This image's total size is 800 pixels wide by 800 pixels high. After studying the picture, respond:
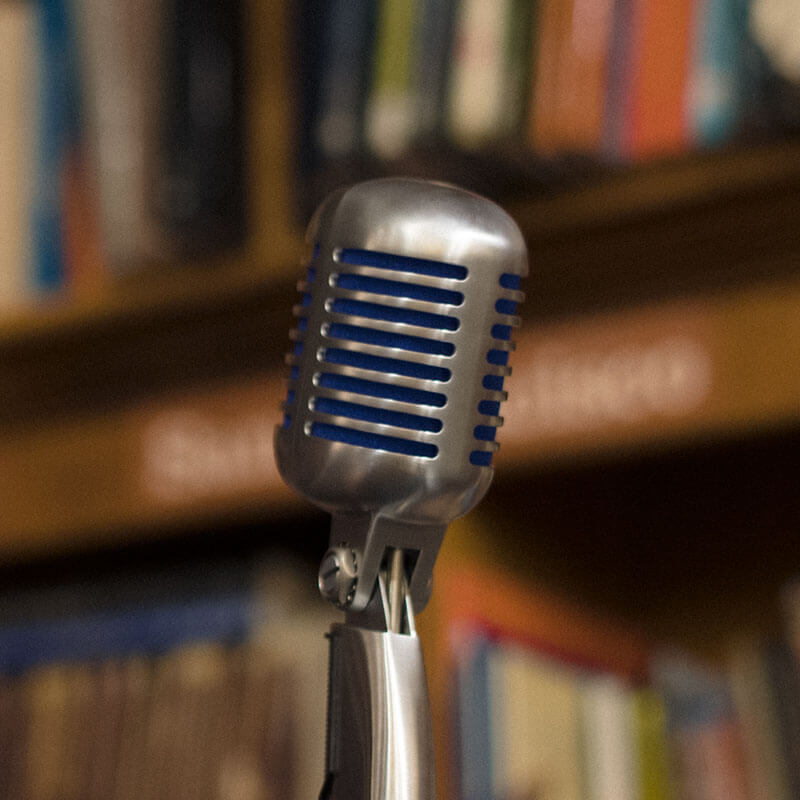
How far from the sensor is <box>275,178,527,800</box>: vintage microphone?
0.39 metres

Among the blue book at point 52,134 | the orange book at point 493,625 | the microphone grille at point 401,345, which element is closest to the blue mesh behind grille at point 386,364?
the microphone grille at point 401,345

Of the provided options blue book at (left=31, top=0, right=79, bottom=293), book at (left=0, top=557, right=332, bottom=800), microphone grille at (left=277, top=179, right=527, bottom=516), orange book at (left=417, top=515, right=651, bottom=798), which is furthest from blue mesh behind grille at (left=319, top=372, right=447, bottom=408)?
blue book at (left=31, top=0, right=79, bottom=293)

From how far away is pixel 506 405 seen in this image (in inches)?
40.1

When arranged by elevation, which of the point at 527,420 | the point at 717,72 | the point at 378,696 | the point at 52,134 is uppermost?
the point at 52,134

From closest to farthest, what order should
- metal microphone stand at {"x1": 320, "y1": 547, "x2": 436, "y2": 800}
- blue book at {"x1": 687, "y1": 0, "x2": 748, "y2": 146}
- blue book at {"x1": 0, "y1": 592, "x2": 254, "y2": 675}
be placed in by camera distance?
metal microphone stand at {"x1": 320, "y1": 547, "x2": 436, "y2": 800} → blue book at {"x1": 687, "y1": 0, "x2": 748, "y2": 146} → blue book at {"x1": 0, "y1": 592, "x2": 254, "y2": 675}

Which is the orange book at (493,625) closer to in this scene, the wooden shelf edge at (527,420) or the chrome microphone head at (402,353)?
the wooden shelf edge at (527,420)

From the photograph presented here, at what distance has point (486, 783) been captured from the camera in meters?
0.95

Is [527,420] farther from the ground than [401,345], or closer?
farther from the ground

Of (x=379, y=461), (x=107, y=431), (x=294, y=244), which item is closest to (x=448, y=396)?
(x=379, y=461)

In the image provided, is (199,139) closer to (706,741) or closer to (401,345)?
(706,741)

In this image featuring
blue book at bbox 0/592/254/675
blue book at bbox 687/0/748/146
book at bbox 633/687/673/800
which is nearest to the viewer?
blue book at bbox 687/0/748/146

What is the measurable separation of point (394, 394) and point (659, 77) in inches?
25.2

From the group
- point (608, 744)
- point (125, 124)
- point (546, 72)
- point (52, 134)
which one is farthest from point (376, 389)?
point (52, 134)

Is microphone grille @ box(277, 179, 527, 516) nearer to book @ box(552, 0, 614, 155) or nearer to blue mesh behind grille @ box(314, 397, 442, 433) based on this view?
blue mesh behind grille @ box(314, 397, 442, 433)
